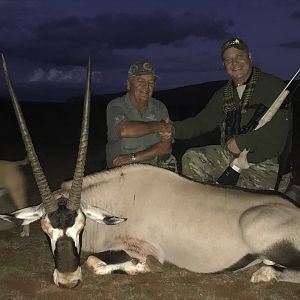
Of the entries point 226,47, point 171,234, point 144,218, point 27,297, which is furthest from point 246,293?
point 226,47

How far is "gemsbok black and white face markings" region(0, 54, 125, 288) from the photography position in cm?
395

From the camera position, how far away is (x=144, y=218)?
462 centimetres

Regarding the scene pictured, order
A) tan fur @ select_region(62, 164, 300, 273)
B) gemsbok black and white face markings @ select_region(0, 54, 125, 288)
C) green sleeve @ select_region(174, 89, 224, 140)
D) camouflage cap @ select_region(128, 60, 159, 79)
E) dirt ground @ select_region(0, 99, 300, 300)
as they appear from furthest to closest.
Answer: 1. green sleeve @ select_region(174, 89, 224, 140)
2. camouflage cap @ select_region(128, 60, 159, 79)
3. tan fur @ select_region(62, 164, 300, 273)
4. dirt ground @ select_region(0, 99, 300, 300)
5. gemsbok black and white face markings @ select_region(0, 54, 125, 288)

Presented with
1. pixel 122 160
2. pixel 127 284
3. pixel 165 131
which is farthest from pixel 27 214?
pixel 165 131

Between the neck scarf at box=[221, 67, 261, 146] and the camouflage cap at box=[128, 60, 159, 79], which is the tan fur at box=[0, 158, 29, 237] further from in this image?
the neck scarf at box=[221, 67, 261, 146]

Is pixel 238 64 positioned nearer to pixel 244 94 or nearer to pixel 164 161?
pixel 244 94

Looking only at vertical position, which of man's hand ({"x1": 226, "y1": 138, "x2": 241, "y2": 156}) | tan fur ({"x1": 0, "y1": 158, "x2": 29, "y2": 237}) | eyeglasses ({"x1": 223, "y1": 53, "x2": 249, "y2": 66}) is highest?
eyeglasses ({"x1": 223, "y1": 53, "x2": 249, "y2": 66})

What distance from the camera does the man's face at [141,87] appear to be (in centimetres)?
→ 585

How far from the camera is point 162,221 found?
457 centimetres

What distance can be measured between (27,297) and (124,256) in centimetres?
93

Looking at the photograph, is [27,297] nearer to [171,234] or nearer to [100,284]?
[100,284]

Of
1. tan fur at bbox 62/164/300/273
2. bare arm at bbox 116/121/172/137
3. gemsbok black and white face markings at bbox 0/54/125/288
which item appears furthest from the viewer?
bare arm at bbox 116/121/172/137

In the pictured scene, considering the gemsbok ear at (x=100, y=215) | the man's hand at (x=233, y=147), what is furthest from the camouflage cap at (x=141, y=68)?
the gemsbok ear at (x=100, y=215)

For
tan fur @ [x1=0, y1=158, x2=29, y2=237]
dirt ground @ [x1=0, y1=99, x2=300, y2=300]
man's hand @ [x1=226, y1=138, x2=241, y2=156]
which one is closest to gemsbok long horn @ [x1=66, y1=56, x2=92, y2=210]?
dirt ground @ [x1=0, y1=99, x2=300, y2=300]
